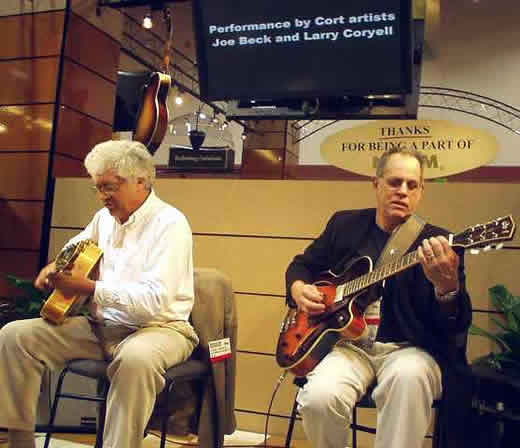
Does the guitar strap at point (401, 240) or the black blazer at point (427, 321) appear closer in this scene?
the black blazer at point (427, 321)

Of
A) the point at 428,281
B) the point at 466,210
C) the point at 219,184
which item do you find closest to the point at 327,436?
the point at 428,281

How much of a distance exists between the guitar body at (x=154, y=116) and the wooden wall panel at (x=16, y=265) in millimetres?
1241

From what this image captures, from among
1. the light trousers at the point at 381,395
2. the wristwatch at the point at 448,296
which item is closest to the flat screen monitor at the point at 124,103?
the light trousers at the point at 381,395

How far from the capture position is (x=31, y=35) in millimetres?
4328

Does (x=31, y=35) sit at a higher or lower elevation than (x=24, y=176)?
higher

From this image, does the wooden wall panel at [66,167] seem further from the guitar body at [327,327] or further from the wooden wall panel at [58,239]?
the guitar body at [327,327]

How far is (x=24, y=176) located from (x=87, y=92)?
2.41 ft

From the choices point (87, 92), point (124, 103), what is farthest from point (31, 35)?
point (124, 103)

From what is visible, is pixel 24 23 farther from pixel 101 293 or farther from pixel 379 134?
pixel 101 293

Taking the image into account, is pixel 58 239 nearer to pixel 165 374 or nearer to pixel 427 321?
pixel 165 374

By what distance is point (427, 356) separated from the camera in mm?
2105

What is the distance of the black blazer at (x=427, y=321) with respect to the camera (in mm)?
2090

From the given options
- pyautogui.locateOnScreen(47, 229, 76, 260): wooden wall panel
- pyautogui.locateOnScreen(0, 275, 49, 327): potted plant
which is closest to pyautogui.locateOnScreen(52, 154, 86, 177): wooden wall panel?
pyautogui.locateOnScreen(47, 229, 76, 260): wooden wall panel

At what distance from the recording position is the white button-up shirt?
227cm
